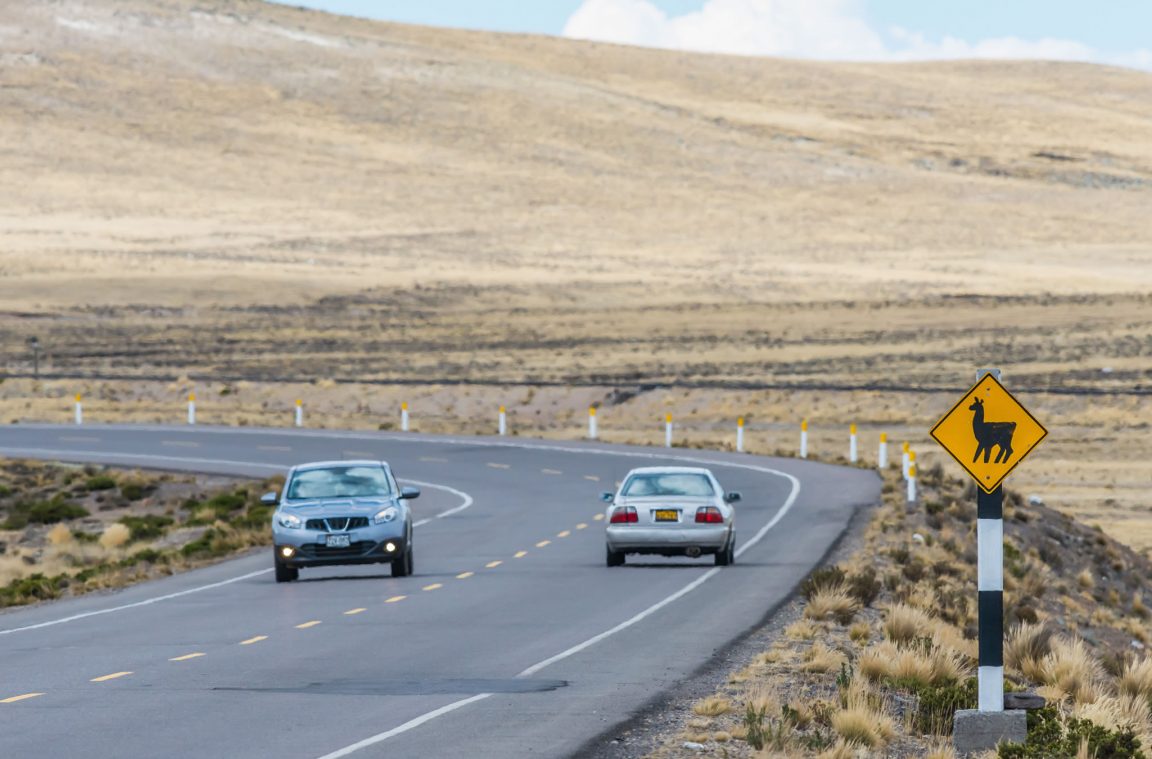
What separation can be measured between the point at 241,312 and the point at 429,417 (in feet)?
96.6

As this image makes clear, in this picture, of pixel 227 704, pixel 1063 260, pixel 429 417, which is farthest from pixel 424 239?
Answer: pixel 227 704

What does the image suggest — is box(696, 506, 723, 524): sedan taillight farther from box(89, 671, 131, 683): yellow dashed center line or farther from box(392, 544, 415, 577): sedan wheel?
box(89, 671, 131, 683): yellow dashed center line

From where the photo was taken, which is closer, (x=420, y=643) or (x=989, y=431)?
(x=989, y=431)

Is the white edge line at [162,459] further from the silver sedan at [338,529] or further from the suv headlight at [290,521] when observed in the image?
the suv headlight at [290,521]

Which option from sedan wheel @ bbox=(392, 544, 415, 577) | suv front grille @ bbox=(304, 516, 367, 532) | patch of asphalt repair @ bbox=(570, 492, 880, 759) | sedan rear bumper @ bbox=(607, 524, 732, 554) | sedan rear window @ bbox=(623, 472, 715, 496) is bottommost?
patch of asphalt repair @ bbox=(570, 492, 880, 759)

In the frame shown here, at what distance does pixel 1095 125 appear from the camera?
151875 millimetres

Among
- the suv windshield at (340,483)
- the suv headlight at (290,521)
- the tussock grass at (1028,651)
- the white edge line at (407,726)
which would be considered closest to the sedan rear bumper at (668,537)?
the suv windshield at (340,483)

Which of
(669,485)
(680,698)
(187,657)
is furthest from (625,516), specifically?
(680,698)

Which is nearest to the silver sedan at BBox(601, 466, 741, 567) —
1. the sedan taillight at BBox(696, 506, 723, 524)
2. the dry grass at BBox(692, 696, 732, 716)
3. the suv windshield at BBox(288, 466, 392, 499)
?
the sedan taillight at BBox(696, 506, 723, 524)

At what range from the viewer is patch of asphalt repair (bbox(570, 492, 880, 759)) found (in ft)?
40.5

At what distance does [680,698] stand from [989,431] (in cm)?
371

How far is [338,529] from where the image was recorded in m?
24.4

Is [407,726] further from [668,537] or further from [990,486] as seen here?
[668,537]

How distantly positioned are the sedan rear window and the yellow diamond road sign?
13974 millimetres
